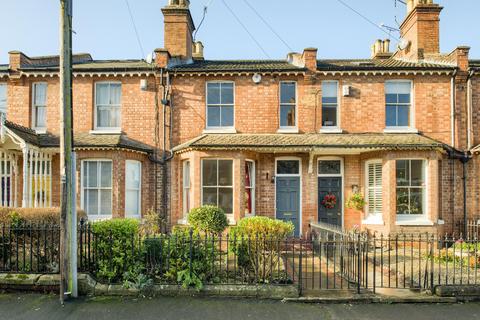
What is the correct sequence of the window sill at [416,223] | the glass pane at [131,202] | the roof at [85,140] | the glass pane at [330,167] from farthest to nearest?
the glass pane at [330,167] → the glass pane at [131,202] → the window sill at [416,223] → the roof at [85,140]

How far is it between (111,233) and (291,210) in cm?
837

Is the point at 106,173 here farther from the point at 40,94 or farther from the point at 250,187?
the point at 250,187

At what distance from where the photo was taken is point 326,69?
14.6m

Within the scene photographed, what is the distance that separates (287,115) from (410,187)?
5570 millimetres

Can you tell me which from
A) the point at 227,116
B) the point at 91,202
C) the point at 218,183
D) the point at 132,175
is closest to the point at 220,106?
the point at 227,116

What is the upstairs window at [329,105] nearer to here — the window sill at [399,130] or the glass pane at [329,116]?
the glass pane at [329,116]

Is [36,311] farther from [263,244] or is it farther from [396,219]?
[396,219]

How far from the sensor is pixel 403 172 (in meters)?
13.9

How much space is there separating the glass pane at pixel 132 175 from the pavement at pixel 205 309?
23.7 ft

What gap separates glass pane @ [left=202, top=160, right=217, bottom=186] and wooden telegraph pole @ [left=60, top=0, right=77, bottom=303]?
272 inches

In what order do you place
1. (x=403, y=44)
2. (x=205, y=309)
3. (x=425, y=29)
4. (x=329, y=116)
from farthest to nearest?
(x=403, y=44) < (x=425, y=29) < (x=329, y=116) < (x=205, y=309)

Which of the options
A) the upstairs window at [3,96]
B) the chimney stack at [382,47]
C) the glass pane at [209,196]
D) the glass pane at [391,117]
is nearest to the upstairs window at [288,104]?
the glass pane at [391,117]

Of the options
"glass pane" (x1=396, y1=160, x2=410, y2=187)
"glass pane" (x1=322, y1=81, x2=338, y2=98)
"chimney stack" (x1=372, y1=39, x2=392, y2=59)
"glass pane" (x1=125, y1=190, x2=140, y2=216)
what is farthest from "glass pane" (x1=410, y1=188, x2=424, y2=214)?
"glass pane" (x1=125, y1=190, x2=140, y2=216)

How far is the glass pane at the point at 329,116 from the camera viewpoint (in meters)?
14.9
